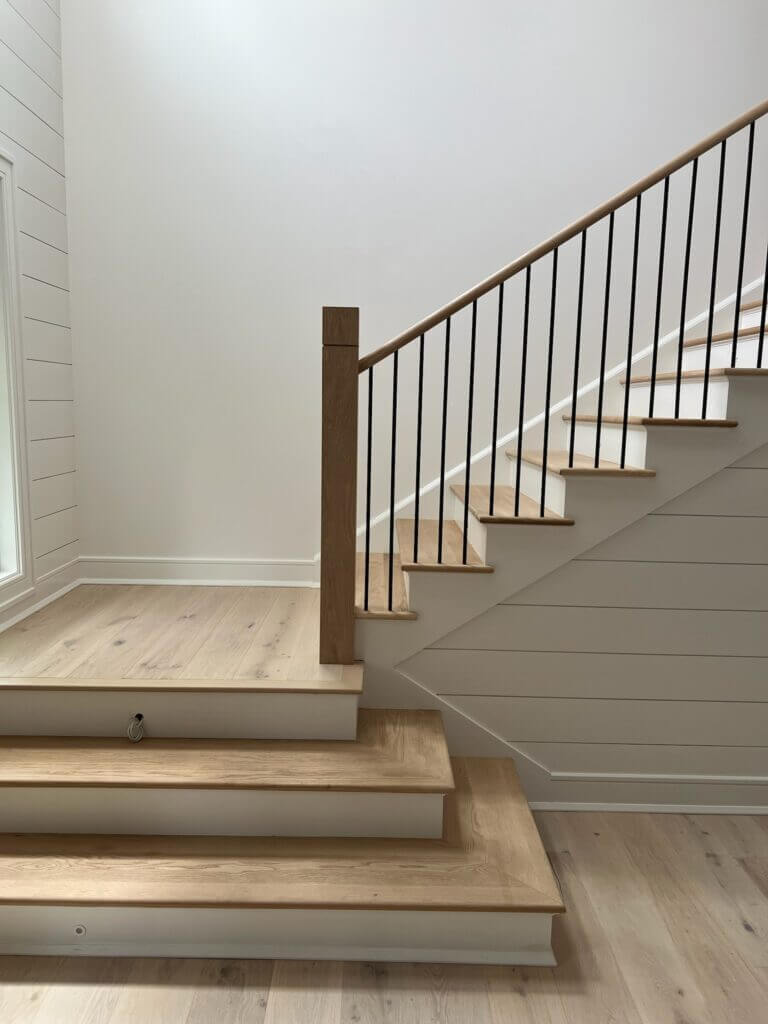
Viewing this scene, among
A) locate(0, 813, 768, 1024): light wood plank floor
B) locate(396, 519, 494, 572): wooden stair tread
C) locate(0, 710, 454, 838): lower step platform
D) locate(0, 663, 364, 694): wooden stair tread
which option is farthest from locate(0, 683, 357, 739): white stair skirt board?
locate(0, 813, 768, 1024): light wood plank floor

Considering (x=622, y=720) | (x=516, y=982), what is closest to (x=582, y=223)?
(x=622, y=720)

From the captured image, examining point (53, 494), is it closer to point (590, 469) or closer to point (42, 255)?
point (42, 255)

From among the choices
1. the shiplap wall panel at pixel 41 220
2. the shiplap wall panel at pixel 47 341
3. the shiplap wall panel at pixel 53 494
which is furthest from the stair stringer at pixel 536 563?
the shiplap wall panel at pixel 41 220

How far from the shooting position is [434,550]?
3.05m

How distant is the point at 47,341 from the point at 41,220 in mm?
518

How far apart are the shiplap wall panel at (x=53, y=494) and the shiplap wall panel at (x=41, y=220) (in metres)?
1.06

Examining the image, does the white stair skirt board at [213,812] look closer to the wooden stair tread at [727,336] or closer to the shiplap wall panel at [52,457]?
the shiplap wall panel at [52,457]

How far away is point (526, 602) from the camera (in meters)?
2.73

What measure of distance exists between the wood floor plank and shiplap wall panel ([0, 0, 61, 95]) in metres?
3.44

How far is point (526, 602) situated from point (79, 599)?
2081mm

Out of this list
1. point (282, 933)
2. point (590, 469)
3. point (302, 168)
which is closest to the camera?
point (282, 933)

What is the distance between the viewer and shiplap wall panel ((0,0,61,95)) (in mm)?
2984

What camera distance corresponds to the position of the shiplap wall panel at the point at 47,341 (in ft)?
10.6

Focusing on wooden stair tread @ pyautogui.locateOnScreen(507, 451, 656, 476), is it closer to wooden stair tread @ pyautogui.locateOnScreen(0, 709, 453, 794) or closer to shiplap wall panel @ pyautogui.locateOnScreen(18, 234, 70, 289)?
wooden stair tread @ pyautogui.locateOnScreen(0, 709, 453, 794)
